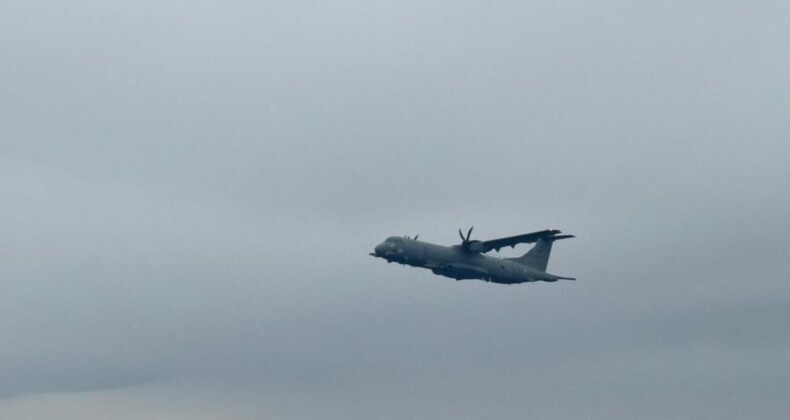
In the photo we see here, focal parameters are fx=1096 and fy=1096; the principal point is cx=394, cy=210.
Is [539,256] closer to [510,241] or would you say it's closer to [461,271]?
[510,241]

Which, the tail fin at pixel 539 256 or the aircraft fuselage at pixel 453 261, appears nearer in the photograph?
the aircraft fuselage at pixel 453 261

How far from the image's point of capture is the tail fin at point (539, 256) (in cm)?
17100

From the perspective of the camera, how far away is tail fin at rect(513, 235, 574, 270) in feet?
561

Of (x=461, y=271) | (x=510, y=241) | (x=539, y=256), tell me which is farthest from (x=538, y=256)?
(x=461, y=271)

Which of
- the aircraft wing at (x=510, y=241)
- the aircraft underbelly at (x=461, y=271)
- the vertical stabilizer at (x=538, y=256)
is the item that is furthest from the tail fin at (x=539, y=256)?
the aircraft underbelly at (x=461, y=271)

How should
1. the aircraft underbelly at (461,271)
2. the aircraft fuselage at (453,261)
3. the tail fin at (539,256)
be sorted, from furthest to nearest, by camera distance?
the tail fin at (539,256) < the aircraft underbelly at (461,271) < the aircraft fuselage at (453,261)

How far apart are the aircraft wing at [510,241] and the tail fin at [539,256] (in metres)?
9.53

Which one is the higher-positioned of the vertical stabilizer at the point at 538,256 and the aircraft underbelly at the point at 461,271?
the vertical stabilizer at the point at 538,256

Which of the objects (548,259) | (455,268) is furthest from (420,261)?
(548,259)

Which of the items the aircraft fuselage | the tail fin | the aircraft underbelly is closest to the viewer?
the aircraft fuselage

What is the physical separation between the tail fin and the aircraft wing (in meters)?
9.53

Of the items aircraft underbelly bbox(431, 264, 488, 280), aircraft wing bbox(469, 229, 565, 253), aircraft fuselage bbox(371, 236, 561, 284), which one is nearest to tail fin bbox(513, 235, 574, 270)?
aircraft fuselage bbox(371, 236, 561, 284)

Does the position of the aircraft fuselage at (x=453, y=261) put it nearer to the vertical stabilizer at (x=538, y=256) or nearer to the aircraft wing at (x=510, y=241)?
the aircraft wing at (x=510, y=241)

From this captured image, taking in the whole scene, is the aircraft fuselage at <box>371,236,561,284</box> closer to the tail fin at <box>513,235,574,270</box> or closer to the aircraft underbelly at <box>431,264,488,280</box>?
the aircraft underbelly at <box>431,264,488,280</box>
